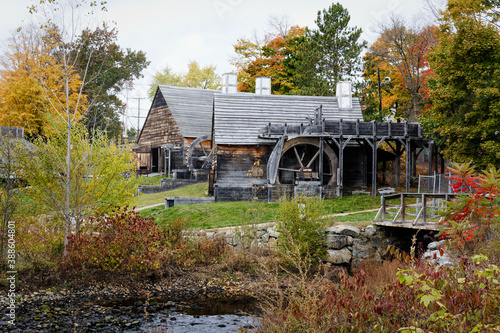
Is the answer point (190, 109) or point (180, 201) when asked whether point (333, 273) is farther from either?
point (190, 109)

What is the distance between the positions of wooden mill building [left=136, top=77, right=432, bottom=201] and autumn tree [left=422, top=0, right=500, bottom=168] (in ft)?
10.9

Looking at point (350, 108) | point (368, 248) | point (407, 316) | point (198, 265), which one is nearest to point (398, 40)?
point (350, 108)

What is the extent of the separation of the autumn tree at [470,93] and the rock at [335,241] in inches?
227

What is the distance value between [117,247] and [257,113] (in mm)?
12775

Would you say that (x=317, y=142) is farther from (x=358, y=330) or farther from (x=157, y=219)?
(x=358, y=330)

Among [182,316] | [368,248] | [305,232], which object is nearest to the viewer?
[182,316]

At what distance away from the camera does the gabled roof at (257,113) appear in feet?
67.4

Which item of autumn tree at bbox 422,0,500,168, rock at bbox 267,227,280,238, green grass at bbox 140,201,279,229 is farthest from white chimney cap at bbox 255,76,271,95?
rock at bbox 267,227,280,238

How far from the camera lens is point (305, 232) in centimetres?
→ 1147

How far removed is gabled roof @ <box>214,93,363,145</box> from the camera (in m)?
20.5

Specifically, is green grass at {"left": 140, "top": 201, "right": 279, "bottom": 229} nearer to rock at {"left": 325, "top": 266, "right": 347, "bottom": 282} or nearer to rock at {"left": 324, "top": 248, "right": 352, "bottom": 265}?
rock at {"left": 324, "top": 248, "right": 352, "bottom": 265}

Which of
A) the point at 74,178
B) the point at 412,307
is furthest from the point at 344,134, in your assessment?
the point at 412,307

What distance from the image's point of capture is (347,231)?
1219 cm

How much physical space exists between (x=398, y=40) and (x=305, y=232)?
2163cm
